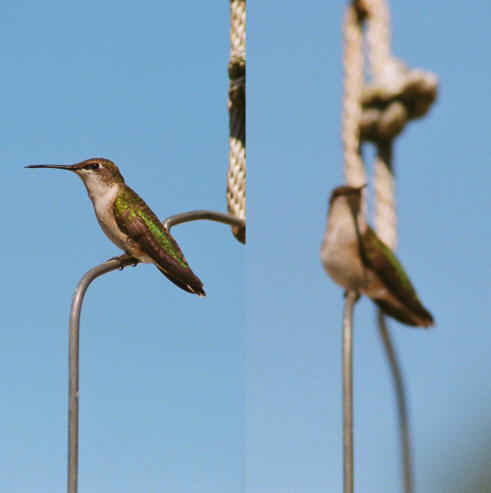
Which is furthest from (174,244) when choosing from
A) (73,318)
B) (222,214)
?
(73,318)

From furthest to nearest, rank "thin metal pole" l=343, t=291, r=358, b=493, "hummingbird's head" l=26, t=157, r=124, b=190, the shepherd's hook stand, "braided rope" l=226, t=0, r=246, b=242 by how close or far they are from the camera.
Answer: "hummingbird's head" l=26, t=157, r=124, b=190, "braided rope" l=226, t=0, r=246, b=242, the shepherd's hook stand, "thin metal pole" l=343, t=291, r=358, b=493

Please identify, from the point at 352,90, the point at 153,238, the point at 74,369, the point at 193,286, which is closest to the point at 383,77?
the point at 352,90

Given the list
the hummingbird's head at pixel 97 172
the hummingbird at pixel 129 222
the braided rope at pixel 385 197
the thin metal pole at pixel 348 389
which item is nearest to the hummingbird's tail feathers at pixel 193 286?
the hummingbird at pixel 129 222

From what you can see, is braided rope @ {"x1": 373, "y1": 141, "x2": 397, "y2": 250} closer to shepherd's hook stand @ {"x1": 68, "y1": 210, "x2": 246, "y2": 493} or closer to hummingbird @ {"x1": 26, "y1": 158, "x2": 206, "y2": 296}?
shepherd's hook stand @ {"x1": 68, "y1": 210, "x2": 246, "y2": 493}

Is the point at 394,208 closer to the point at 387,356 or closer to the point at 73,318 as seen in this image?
the point at 387,356

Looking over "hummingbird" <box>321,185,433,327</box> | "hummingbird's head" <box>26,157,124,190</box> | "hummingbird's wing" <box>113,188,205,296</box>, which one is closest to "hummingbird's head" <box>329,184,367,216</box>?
"hummingbird" <box>321,185,433,327</box>

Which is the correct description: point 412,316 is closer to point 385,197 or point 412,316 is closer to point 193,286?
point 385,197

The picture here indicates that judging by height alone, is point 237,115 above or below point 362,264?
above
